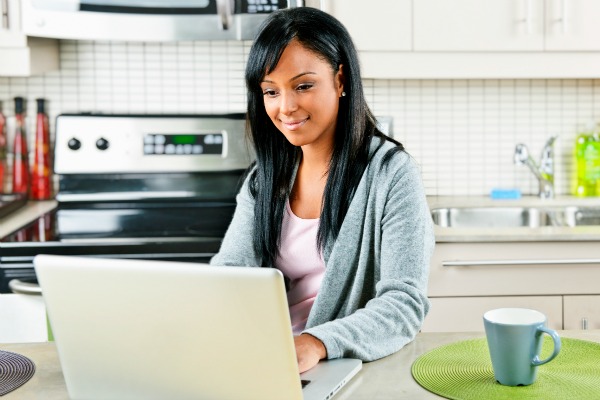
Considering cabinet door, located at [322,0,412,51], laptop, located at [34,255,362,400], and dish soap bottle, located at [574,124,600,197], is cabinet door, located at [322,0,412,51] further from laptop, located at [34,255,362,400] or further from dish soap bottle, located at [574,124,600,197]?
laptop, located at [34,255,362,400]

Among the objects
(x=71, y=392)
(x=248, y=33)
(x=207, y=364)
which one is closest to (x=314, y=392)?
(x=207, y=364)

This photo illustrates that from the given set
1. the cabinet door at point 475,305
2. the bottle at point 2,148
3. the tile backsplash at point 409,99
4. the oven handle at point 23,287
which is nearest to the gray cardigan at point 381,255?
the oven handle at point 23,287

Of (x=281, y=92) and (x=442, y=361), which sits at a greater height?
(x=281, y=92)

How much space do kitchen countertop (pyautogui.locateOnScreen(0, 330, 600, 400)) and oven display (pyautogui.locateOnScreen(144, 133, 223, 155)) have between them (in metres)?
1.56

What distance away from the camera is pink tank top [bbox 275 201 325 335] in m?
1.85

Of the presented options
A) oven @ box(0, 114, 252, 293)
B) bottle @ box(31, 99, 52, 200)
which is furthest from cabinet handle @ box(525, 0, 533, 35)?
bottle @ box(31, 99, 52, 200)

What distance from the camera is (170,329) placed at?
1.19 meters

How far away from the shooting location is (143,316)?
3.93ft

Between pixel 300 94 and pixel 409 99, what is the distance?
162 cm

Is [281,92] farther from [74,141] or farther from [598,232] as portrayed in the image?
[74,141]

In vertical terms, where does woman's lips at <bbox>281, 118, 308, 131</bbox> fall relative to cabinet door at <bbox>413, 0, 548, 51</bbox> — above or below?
below

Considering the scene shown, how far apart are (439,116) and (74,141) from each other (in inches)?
49.6

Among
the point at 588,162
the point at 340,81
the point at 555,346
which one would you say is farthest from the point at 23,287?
the point at 588,162

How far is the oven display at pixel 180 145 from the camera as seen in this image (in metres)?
3.12
